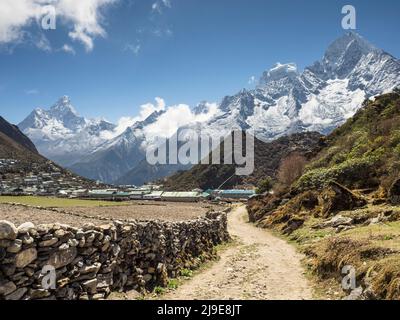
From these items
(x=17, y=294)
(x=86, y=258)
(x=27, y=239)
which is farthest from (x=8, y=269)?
(x=86, y=258)

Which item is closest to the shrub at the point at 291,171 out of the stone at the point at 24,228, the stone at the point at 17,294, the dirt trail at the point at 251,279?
the dirt trail at the point at 251,279

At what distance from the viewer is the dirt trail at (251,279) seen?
585 inches

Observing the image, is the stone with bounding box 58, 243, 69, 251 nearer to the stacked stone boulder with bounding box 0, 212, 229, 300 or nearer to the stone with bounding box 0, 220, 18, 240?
the stacked stone boulder with bounding box 0, 212, 229, 300

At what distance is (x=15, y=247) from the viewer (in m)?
9.55

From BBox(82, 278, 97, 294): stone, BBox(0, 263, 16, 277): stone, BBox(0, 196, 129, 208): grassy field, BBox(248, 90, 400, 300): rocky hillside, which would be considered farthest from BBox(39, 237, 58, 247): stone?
BBox(0, 196, 129, 208): grassy field

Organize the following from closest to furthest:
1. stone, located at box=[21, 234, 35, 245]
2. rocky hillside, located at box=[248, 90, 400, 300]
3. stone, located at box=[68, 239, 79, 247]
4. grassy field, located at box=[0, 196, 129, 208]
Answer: stone, located at box=[21, 234, 35, 245] < stone, located at box=[68, 239, 79, 247] < rocky hillside, located at box=[248, 90, 400, 300] < grassy field, located at box=[0, 196, 129, 208]

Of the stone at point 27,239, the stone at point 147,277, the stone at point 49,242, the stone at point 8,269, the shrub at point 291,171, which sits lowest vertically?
the stone at point 147,277

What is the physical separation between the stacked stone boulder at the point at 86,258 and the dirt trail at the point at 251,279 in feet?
4.29

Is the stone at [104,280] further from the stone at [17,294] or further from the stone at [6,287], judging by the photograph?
the stone at [6,287]

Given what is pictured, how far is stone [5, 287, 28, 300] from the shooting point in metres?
9.52

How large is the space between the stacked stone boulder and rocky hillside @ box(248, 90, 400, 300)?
6839mm

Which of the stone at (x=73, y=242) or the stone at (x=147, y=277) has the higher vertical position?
→ the stone at (x=73, y=242)

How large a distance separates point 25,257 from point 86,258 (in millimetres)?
2526
